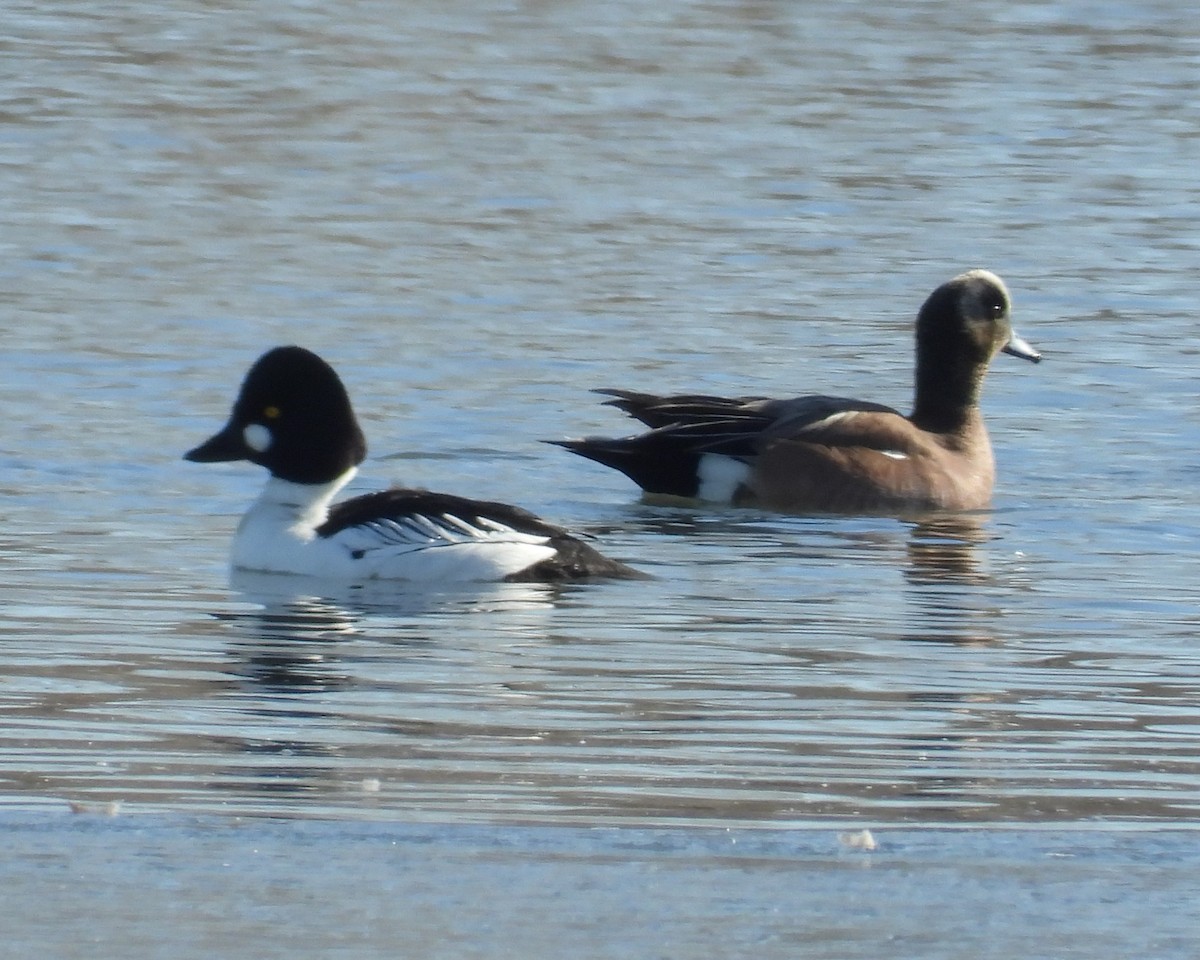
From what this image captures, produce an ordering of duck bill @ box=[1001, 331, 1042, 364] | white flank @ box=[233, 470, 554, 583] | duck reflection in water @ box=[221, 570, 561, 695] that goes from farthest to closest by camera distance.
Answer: duck bill @ box=[1001, 331, 1042, 364]
white flank @ box=[233, 470, 554, 583]
duck reflection in water @ box=[221, 570, 561, 695]

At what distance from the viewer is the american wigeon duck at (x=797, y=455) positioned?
1273 centimetres

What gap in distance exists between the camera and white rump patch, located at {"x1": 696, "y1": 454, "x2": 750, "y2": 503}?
12852mm

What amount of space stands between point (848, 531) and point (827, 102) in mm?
13146

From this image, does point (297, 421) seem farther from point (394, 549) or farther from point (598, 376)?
point (598, 376)

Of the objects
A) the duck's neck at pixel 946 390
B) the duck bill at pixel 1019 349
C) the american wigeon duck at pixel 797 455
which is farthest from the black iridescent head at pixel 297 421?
the duck bill at pixel 1019 349

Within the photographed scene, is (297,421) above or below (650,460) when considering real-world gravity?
above

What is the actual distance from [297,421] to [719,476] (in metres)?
2.74

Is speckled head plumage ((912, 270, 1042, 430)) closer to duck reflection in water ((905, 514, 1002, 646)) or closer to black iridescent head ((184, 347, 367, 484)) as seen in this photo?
duck reflection in water ((905, 514, 1002, 646))

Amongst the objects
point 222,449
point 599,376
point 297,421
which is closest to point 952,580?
point 297,421

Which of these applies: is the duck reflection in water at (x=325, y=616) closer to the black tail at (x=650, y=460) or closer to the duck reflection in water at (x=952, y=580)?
the duck reflection in water at (x=952, y=580)

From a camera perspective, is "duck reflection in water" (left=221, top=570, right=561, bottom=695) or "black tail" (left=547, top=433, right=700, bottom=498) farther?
"black tail" (left=547, top=433, right=700, bottom=498)

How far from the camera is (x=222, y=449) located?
1093 cm

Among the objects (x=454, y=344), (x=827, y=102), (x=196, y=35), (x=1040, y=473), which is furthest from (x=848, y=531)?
(x=196, y=35)

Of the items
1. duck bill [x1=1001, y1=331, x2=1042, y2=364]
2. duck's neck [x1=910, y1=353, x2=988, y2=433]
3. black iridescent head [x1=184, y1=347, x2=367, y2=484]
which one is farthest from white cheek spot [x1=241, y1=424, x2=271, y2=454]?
duck bill [x1=1001, y1=331, x2=1042, y2=364]
